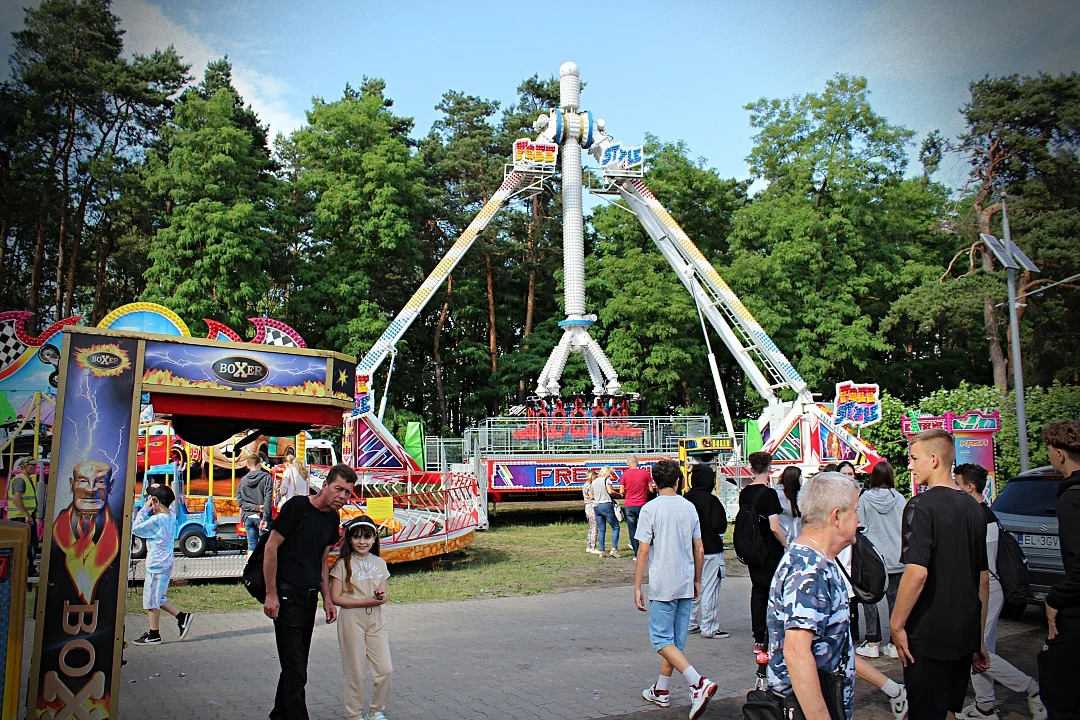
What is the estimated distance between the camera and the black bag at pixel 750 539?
7.34m

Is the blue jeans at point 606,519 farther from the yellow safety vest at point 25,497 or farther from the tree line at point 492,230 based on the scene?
the tree line at point 492,230

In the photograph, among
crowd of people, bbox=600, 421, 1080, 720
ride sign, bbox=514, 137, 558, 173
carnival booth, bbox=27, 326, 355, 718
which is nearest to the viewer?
crowd of people, bbox=600, 421, 1080, 720

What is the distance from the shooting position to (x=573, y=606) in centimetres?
1093

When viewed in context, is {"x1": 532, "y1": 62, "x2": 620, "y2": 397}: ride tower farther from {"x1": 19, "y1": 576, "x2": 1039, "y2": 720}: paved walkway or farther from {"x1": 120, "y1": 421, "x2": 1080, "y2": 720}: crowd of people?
{"x1": 120, "y1": 421, "x2": 1080, "y2": 720}: crowd of people

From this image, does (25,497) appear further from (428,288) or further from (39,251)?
(39,251)

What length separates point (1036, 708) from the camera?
623 cm

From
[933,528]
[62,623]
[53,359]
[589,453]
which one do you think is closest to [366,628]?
[62,623]

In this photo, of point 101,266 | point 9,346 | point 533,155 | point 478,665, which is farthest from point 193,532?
point 101,266

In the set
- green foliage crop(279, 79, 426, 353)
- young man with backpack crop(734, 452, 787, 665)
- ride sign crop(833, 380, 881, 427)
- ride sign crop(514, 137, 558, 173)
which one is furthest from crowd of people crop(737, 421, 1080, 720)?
green foliage crop(279, 79, 426, 353)

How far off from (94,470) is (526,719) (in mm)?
3390

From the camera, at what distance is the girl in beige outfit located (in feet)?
19.4

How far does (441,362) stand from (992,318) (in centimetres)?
2103

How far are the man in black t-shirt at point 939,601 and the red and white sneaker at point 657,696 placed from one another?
236 centimetres

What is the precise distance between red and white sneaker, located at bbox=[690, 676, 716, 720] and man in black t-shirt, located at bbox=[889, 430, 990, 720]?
1814 millimetres
